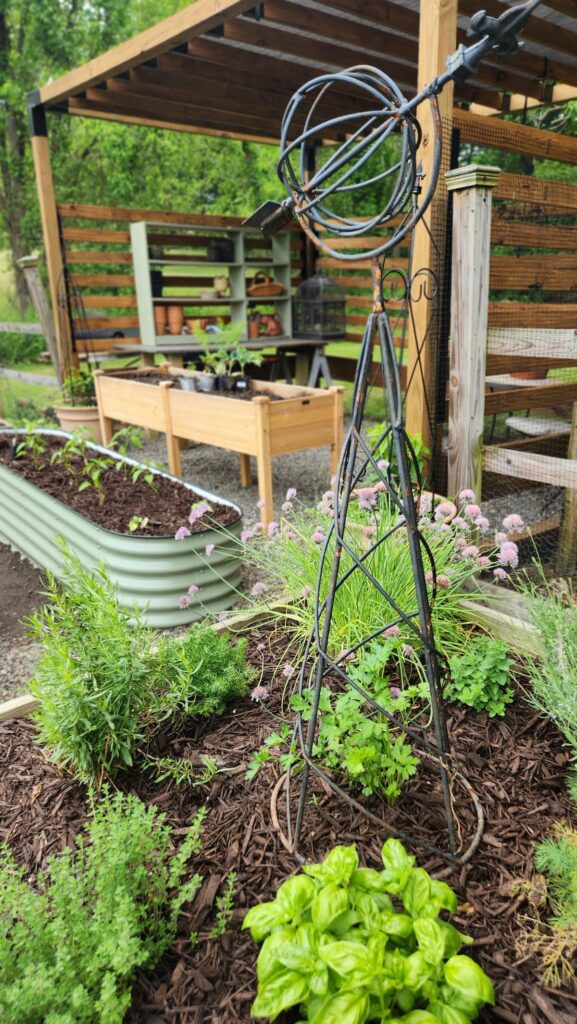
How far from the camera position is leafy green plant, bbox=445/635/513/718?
1745mm

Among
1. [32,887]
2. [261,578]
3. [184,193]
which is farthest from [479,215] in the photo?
[184,193]

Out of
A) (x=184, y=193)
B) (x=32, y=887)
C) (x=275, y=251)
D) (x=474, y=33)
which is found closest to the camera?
(x=474, y=33)

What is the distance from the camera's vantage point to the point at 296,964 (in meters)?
0.97

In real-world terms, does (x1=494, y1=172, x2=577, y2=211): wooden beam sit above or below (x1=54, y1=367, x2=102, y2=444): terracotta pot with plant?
above

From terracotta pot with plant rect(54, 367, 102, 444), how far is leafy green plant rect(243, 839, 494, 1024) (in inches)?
217

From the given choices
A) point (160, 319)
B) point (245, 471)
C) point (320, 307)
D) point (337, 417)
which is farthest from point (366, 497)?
point (320, 307)

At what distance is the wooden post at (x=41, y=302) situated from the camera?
6.83m

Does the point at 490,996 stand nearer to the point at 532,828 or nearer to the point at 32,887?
the point at 532,828

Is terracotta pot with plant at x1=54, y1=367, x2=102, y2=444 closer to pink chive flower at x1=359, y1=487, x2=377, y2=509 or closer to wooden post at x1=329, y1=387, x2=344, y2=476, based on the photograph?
wooden post at x1=329, y1=387, x2=344, y2=476

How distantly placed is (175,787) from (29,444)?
2.92 meters

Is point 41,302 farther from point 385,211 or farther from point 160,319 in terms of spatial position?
point 385,211

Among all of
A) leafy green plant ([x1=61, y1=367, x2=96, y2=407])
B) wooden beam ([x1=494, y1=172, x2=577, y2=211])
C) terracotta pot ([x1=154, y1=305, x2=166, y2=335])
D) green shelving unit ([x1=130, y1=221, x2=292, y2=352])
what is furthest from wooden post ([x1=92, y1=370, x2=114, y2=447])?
wooden beam ([x1=494, y1=172, x2=577, y2=211])

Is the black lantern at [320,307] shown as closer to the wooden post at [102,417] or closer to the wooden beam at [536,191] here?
the wooden post at [102,417]

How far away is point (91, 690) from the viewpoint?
161cm
